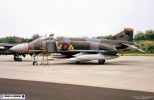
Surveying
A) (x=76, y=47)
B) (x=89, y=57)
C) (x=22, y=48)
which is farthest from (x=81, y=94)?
(x=22, y=48)

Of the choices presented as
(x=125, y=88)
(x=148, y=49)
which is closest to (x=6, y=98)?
(x=125, y=88)

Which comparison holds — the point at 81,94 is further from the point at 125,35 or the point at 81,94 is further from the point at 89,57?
the point at 125,35

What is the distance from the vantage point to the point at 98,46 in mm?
22188

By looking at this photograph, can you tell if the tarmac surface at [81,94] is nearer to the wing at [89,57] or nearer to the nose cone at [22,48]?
the wing at [89,57]

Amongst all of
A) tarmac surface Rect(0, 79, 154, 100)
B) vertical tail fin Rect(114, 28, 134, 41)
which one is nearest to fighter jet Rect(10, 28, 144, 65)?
vertical tail fin Rect(114, 28, 134, 41)

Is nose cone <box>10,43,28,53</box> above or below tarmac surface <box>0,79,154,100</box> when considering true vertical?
above

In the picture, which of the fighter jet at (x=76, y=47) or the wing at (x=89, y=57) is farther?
the fighter jet at (x=76, y=47)

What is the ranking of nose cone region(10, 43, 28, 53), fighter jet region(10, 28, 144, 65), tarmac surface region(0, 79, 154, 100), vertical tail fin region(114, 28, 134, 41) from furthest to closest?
vertical tail fin region(114, 28, 134, 41) → nose cone region(10, 43, 28, 53) → fighter jet region(10, 28, 144, 65) → tarmac surface region(0, 79, 154, 100)

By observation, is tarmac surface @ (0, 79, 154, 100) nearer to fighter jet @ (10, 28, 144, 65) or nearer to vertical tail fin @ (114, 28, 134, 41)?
fighter jet @ (10, 28, 144, 65)

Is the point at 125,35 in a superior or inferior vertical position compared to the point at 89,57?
superior

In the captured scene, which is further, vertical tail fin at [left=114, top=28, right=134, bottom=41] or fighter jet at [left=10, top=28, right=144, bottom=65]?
vertical tail fin at [left=114, top=28, right=134, bottom=41]

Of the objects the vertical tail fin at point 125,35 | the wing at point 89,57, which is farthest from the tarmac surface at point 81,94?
the vertical tail fin at point 125,35

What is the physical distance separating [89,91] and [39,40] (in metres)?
14.2

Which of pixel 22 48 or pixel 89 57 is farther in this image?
pixel 22 48
